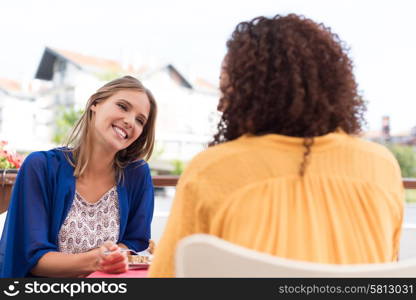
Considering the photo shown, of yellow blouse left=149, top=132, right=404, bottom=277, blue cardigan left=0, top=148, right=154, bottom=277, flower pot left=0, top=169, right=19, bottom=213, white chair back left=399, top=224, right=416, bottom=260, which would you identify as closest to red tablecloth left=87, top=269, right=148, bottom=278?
blue cardigan left=0, top=148, right=154, bottom=277

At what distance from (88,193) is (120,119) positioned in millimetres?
260

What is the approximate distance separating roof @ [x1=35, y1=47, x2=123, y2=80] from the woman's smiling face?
90.4 feet

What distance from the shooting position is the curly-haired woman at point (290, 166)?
0.87 m

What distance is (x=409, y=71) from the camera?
30328mm

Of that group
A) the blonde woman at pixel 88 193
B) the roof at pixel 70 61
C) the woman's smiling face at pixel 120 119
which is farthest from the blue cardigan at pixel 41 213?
the roof at pixel 70 61

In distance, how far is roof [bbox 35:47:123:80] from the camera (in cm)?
2870

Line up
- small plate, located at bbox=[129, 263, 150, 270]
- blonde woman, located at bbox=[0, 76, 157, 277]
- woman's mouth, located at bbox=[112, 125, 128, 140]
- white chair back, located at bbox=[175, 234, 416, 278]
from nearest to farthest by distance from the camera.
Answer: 1. white chair back, located at bbox=[175, 234, 416, 278]
2. small plate, located at bbox=[129, 263, 150, 270]
3. blonde woman, located at bbox=[0, 76, 157, 277]
4. woman's mouth, located at bbox=[112, 125, 128, 140]

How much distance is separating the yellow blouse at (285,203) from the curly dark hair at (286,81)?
50 mm

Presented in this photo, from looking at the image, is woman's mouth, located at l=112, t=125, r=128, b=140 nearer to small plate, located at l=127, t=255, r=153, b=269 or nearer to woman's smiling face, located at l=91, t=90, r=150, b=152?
woman's smiling face, located at l=91, t=90, r=150, b=152

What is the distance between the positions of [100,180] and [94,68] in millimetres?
28056

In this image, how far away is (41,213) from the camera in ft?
5.33

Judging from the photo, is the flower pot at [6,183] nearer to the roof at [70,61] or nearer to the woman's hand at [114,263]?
the woman's hand at [114,263]

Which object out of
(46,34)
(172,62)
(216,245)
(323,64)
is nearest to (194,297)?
(216,245)

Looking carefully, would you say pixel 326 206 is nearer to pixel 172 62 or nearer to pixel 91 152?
pixel 91 152
